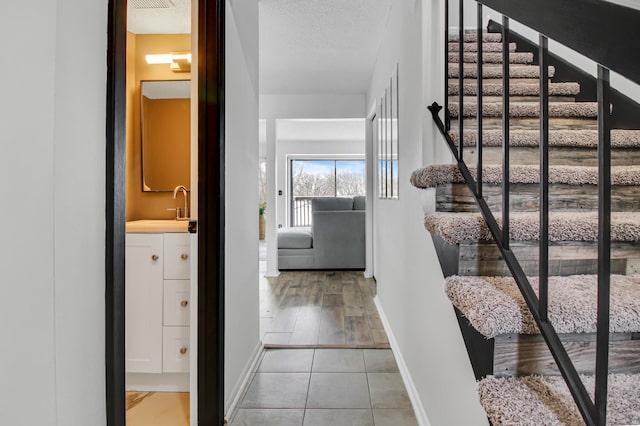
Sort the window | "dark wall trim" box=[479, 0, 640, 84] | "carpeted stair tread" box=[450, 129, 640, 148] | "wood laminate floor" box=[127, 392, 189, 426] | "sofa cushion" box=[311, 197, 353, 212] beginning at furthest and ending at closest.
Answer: the window < "sofa cushion" box=[311, 197, 353, 212] < "wood laminate floor" box=[127, 392, 189, 426] < "carpeted stair tread" box=[450, 129, 640, 148] < "dark wall trim" box=[479, 0, 640, 84]

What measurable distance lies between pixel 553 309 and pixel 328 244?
4.61m

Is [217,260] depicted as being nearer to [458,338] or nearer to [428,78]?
[458,338]

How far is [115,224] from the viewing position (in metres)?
0.84

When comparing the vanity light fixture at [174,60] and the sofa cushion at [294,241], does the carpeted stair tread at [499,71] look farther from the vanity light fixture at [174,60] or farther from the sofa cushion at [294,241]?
the sofa cushion at [294,241]

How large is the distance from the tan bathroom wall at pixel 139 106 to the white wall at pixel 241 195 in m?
0.54

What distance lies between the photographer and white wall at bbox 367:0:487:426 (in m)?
1.32

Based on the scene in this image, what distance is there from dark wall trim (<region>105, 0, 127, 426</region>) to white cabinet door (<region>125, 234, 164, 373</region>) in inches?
47.7

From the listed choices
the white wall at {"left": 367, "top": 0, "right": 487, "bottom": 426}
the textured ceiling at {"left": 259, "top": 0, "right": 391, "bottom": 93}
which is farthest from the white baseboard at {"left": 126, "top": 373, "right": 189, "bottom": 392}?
the textured ceiling at {"left": 259, "top": 0, "right": 391, "bottom": 93}

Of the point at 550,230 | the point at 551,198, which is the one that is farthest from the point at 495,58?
the point at 550,230

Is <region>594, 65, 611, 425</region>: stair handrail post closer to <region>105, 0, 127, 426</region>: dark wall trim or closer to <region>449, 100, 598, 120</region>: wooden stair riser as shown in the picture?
<region>105, 0, 127, 426</region>: dark wall trim

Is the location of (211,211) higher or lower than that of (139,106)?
lower

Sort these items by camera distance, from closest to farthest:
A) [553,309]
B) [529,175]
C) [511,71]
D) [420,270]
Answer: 1. [553,309]
2. [529,175]
3. [420,270]
4. [511,71]

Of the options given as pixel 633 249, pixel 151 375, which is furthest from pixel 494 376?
pixel 151 375

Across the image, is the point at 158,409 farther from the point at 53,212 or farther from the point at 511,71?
the point at 511,71
